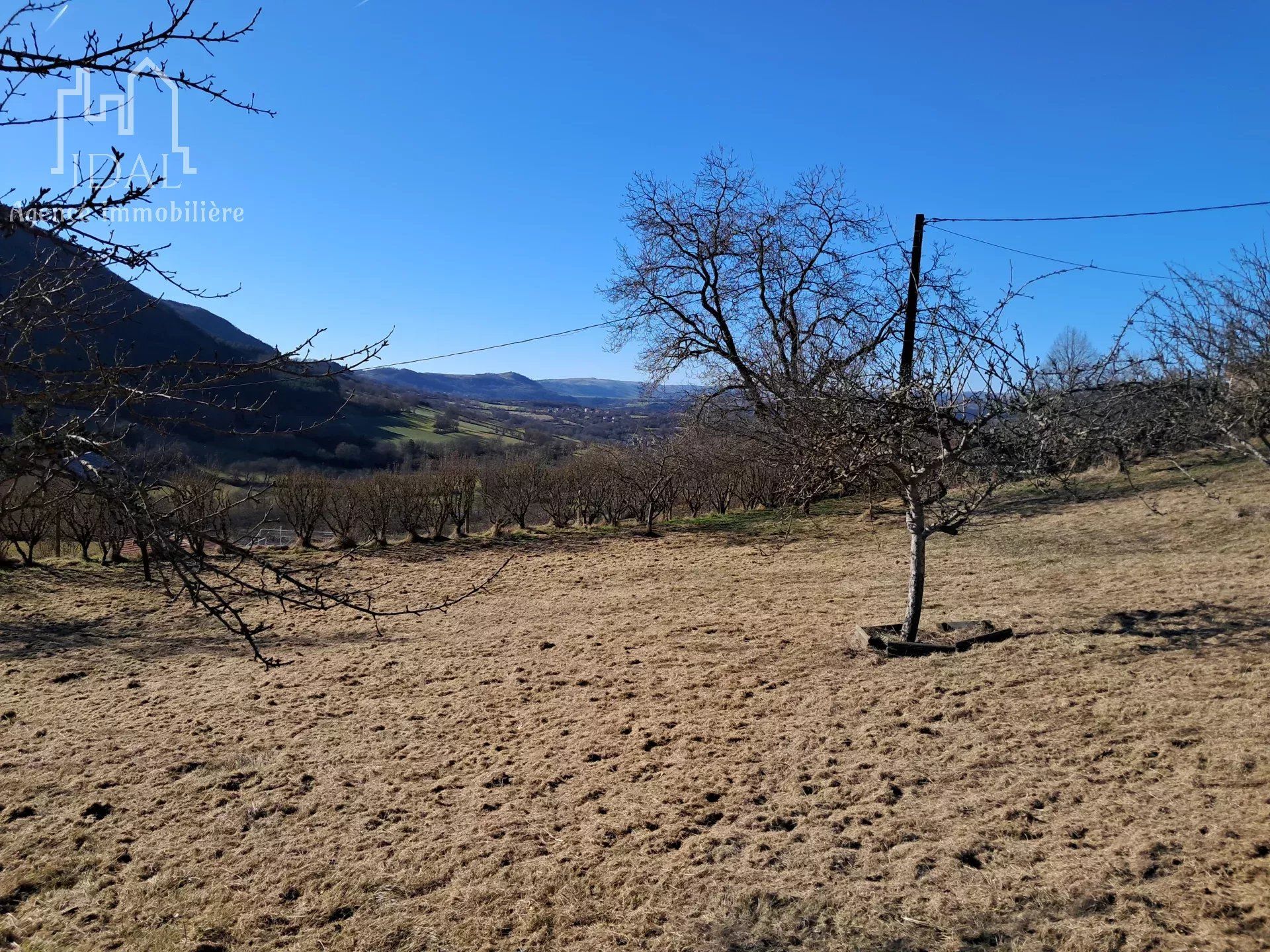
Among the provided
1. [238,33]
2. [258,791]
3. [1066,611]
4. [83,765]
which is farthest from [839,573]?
[238,33]

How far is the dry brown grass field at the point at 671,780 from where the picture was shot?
3109 mm

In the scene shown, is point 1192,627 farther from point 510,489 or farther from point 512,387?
point 512,387

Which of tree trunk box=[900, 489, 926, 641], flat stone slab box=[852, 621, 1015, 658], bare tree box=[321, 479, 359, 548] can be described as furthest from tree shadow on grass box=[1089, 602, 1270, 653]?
bare tree box=[321, 479, 359, 548]

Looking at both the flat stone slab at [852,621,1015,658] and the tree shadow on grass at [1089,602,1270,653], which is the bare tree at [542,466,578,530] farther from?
the tree shadow on grass at [1089,602,1270,653]

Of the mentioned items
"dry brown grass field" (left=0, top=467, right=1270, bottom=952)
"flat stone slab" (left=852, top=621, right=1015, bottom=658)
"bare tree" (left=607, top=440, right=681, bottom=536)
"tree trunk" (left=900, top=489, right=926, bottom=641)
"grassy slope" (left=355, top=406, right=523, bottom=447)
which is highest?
"grassy slope" (left=355, top=406, right=523, bottom=447)

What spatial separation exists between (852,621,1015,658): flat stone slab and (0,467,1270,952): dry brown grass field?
22 centimetres

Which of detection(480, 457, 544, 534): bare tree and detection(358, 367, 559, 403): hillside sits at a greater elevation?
detection(358, 367, 559, 403): hillside

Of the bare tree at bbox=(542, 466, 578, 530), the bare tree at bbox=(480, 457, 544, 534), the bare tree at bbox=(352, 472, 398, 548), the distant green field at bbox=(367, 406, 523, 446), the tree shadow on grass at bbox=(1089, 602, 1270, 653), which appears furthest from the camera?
the distant green field at bbox=(367, 406, 523, 446)

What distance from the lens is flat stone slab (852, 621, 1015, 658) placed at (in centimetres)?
605

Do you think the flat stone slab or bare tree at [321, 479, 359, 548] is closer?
the flat stone slab

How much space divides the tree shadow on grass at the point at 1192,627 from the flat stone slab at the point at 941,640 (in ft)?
2.54

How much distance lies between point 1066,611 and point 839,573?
354 cm

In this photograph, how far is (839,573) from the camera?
1009 cm

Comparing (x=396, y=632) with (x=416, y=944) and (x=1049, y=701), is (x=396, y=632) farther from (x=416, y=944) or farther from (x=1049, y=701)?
(x=1049, y=701)
